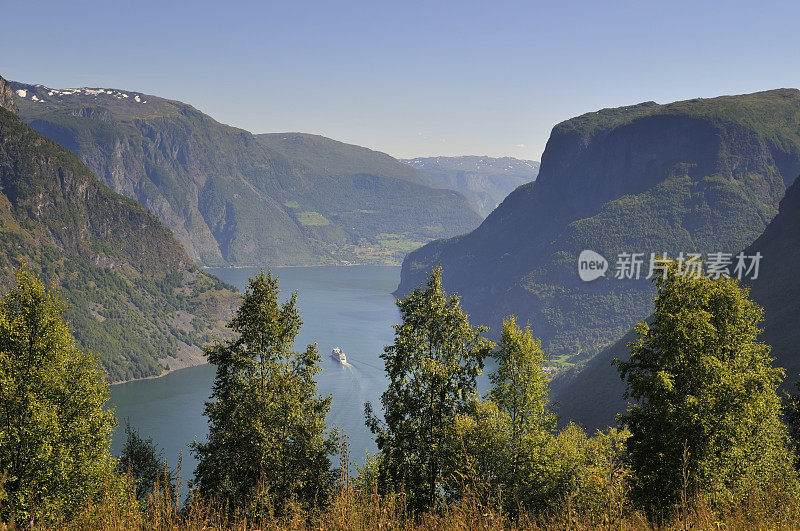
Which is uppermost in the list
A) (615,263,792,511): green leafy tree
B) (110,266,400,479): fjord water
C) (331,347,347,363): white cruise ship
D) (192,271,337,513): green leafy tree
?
(615,263,792,511): green leafy tree

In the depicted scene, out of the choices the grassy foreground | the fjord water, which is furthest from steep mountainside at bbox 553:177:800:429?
the grassy foreground

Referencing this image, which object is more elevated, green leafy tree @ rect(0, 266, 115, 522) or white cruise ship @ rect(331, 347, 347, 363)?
green leafy tree @ rect(0, 266, 115, 522)

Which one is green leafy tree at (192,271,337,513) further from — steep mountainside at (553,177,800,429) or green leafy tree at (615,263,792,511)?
steep mountainside at (553,177,800,429)

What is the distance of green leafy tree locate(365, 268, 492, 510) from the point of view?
50.0 feet

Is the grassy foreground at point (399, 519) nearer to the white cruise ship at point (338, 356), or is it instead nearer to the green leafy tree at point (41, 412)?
the green leafy tree at point (41, 412)

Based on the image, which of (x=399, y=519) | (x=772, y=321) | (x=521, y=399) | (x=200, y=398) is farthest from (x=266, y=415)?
(x=200, y=398)

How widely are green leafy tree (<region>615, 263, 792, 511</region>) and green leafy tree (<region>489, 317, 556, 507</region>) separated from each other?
496 centimetres

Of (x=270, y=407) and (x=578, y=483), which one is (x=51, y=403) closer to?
(x=270, y=407)

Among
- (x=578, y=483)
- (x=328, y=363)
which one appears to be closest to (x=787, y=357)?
(x=578, y=483)

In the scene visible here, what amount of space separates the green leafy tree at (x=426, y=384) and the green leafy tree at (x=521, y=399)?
3.59m

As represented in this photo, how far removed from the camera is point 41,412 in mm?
14711

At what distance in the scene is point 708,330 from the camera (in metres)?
13.1

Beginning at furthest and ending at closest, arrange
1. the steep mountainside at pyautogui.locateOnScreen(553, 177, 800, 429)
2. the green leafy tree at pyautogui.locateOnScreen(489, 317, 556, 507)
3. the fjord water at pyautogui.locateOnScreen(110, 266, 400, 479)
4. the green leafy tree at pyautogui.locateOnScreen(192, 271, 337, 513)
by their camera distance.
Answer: the fjord water at pyautogui.locateOnScreen(110, 266, 400, 479) < the steep mountainside at pyautogui.locateOnScreen(553, 177, 800, 429) < the green leafy tree at pyautogui.locateOnScreen(489, 317, 556, 507) < the green leafy tree at pyautogui.locateOnScreen(192, 271, 337, 513)

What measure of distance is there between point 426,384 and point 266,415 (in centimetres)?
511
